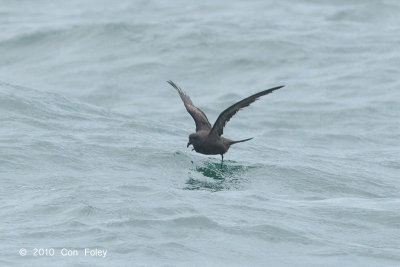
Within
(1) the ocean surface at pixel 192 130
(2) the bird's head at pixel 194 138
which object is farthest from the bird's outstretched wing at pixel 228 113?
(1) the ocean surface at pixel 192 130

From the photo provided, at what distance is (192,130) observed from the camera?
54.3 feet

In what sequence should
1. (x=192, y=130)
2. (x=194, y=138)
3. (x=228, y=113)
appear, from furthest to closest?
(x=192, y=130), (x=194, y=138), (x=228, y=113)

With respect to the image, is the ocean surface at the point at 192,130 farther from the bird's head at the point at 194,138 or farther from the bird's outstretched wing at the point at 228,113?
the bird's outstretched wing at the point at 228,113

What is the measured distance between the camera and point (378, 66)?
798 inches

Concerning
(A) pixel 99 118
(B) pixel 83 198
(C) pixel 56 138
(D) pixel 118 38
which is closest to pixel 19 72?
(D) pixel 118 38

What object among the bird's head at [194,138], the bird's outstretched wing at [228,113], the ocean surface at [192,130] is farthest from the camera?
the bird's head at [194,138]

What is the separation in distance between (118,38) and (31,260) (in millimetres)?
13428

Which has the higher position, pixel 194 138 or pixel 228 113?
pixel 228 113

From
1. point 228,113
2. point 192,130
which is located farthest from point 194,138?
point 192,130

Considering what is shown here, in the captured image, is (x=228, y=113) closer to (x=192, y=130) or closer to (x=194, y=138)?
(x=194, y=138)

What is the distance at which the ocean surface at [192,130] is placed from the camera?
991cm

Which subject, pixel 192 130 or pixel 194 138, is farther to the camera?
pixel 192 130

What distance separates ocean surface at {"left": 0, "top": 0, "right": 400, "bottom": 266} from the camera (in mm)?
9914

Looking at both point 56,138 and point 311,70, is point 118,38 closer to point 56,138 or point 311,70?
point 311,70
